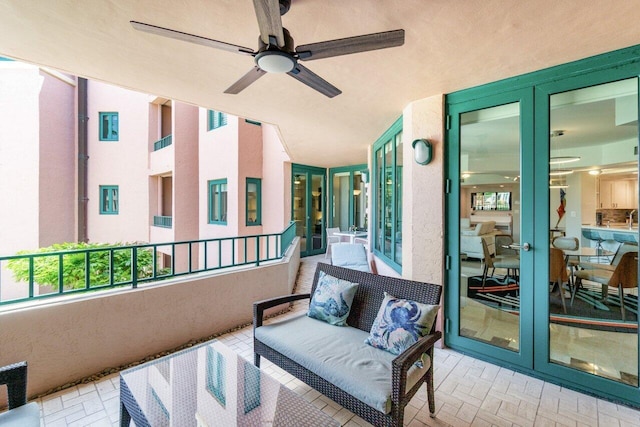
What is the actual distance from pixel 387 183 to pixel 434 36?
264 cm

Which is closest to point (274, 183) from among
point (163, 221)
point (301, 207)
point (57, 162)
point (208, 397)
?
point (301, 207)

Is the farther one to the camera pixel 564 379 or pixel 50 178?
pixel 50 178

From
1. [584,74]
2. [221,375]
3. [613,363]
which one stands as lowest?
[613,363]

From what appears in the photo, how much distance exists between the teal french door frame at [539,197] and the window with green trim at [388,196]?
1.31 m

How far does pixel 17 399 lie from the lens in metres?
1.49

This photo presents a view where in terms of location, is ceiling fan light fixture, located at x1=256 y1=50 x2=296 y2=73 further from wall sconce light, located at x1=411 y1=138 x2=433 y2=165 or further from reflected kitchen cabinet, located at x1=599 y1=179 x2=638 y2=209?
reflected kitchen cabinet, located at x1=599 y1=179 x2=638 y2=209

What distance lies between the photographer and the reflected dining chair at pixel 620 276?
85.8 inches

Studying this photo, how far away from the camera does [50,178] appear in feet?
24.2

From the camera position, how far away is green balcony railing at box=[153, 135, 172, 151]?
8.12m

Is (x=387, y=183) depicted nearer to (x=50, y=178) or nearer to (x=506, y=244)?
(x=506, y=244)

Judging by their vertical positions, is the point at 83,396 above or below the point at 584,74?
below

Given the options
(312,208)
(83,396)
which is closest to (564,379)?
(83,396)

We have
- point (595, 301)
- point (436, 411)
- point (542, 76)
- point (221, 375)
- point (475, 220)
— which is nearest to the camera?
point (221, 375)

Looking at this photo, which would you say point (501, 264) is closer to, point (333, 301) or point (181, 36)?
point (333, 301)
